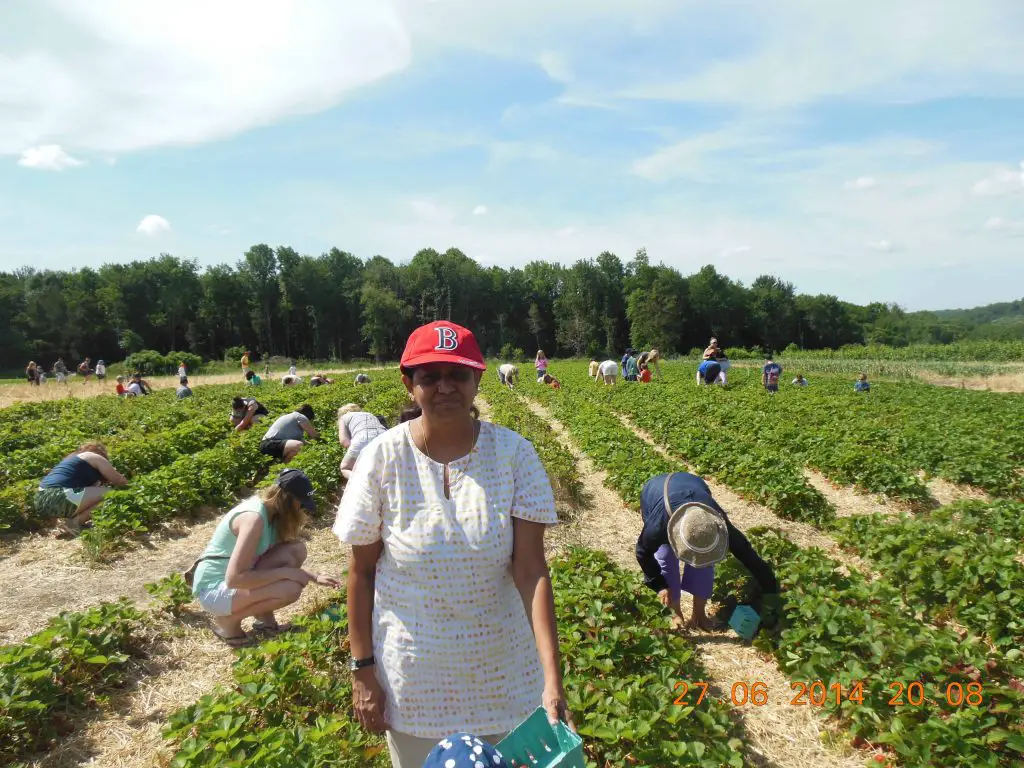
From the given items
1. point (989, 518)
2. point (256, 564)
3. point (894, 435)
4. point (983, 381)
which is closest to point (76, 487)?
point (256, 564)

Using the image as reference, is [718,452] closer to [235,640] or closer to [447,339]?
[235,640]

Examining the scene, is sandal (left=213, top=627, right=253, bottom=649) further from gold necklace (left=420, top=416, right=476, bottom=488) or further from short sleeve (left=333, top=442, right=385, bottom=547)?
gold necklace (left=420, top=416, right=476, bottom=488)

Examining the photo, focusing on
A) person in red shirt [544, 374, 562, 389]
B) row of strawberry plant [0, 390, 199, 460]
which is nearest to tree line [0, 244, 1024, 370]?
person in red shirt [544, 374, 562, 389]

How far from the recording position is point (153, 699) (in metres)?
3.93

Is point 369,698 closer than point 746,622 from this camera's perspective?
Yes

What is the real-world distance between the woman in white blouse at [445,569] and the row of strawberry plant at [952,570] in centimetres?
369

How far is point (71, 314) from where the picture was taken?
6141 centimetres

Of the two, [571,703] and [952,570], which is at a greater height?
[952,570]

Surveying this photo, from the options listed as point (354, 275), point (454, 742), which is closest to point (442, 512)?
point (454, 742)

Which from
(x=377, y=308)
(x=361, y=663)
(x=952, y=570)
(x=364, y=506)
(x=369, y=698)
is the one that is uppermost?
(x=377, y=308)

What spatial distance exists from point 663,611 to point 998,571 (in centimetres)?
257

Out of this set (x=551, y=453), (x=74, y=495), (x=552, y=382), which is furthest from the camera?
(x=552, y=382)
